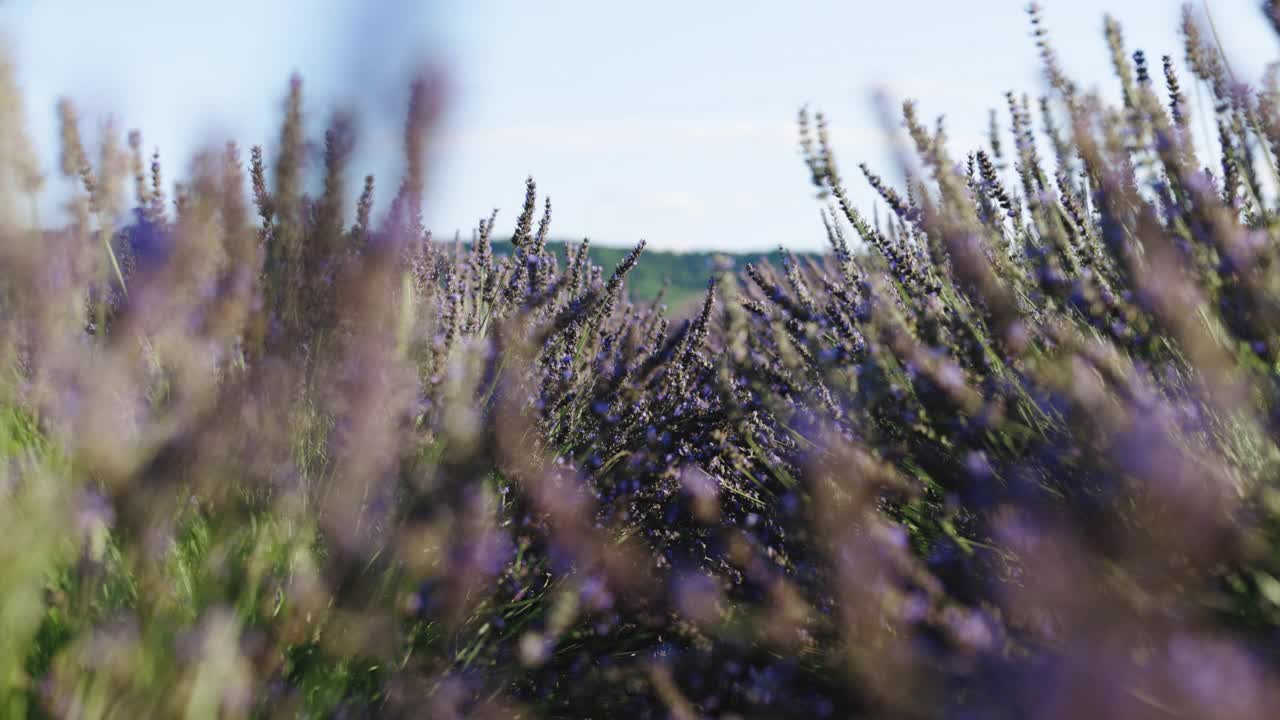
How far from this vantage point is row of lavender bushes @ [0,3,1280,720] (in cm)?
91

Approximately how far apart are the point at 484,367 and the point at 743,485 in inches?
34.6

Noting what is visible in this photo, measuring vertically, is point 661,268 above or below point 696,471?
above

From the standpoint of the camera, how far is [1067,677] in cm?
79

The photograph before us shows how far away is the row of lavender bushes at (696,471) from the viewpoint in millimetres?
908

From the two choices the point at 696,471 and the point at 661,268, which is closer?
the point at 696,471

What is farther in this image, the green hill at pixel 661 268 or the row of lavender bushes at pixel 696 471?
the green hill at pixel 661 268

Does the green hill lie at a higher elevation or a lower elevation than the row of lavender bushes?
higher

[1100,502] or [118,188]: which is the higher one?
[118,188]

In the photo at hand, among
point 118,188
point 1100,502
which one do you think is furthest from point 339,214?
point 1100,502

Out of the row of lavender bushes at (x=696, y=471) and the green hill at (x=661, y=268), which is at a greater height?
the green hill at (x=661, y=268)

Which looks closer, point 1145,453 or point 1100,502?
point 1145,453

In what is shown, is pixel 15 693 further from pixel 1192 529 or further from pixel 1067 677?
pixel 1192 529

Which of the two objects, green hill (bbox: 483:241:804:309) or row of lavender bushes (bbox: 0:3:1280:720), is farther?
green hill (bbox: 483:241:804:309)

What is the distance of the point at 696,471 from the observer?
7.00 feet
